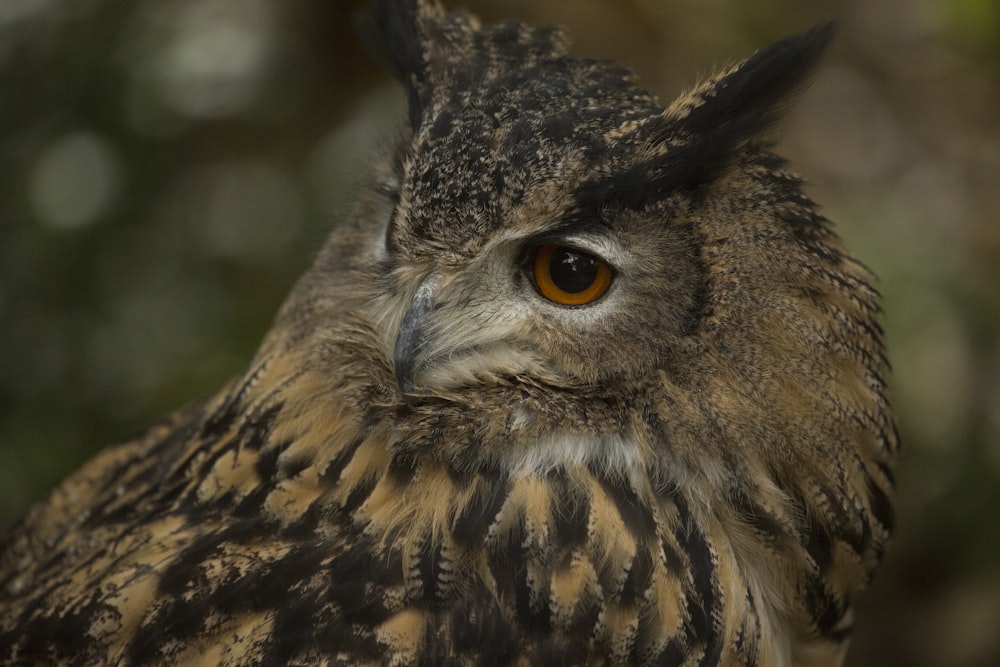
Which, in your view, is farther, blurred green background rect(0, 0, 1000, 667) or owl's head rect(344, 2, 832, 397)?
blurred green background rect(0, 0, 1000, 667)

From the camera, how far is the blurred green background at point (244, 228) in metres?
2.26

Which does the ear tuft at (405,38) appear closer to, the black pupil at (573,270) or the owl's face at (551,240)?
the owl's face at (551,240)

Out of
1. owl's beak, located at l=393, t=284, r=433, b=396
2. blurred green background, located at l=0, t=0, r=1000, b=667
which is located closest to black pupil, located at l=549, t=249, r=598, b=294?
owl's beak, located at l=393, t=284, r=433, b=396

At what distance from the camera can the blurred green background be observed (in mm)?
2258

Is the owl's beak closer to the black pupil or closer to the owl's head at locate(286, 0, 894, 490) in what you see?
the owl's head at locate(286, 0, 894, 490)

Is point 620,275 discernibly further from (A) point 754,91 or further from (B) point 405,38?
(B) point 405,38

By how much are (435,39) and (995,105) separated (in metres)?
2.25

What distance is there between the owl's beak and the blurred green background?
0.85 m

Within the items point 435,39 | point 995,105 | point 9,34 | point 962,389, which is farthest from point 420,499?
point 995,105

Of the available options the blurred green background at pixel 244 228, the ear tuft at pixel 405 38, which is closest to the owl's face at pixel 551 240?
the ear tuft at pixel 405 38

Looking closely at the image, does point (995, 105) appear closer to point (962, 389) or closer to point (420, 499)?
point (962, 389)

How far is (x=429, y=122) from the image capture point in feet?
4.28

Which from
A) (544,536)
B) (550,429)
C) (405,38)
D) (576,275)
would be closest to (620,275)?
(576,275)

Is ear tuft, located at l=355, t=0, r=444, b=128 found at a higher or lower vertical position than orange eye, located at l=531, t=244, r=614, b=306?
higher
